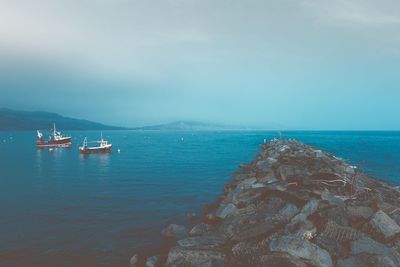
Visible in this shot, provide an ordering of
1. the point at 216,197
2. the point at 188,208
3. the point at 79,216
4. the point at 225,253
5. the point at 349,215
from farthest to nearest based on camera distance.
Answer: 1. the point at 216,197
2. the point at 188,208
3. the point at 79,216
4. the point at 349,215
5. the point at 225,253

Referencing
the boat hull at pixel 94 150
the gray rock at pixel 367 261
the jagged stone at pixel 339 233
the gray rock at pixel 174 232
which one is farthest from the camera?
the boat hull at pixel 94 150

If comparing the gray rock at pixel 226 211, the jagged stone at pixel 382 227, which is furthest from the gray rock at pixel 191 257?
the jagged stone at pixel 382 227

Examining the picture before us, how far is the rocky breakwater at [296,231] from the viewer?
14078 millimetres

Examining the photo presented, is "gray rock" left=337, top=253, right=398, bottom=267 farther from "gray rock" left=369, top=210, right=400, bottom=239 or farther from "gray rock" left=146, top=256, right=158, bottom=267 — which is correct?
"gray rock" left=146, top=256, right=158, bottom=267

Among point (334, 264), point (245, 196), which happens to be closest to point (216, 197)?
point (245, 196)

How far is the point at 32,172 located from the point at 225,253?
4759 centimetres

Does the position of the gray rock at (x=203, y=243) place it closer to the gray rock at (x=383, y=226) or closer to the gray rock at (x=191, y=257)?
the gray rock at (x=191, y=257)

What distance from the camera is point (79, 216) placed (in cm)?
2648

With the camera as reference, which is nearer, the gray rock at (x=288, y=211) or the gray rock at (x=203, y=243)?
the gray rock at (x=203, y=243)

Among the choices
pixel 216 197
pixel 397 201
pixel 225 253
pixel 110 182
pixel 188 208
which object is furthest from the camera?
pixel 110 182

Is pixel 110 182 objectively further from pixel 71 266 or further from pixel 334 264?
pixel 334 264

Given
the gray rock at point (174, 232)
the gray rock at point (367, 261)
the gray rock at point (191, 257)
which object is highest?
the gray rock at point (367, 261)

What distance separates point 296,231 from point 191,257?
498cm

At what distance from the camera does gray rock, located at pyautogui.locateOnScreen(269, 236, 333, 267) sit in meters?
13.6
